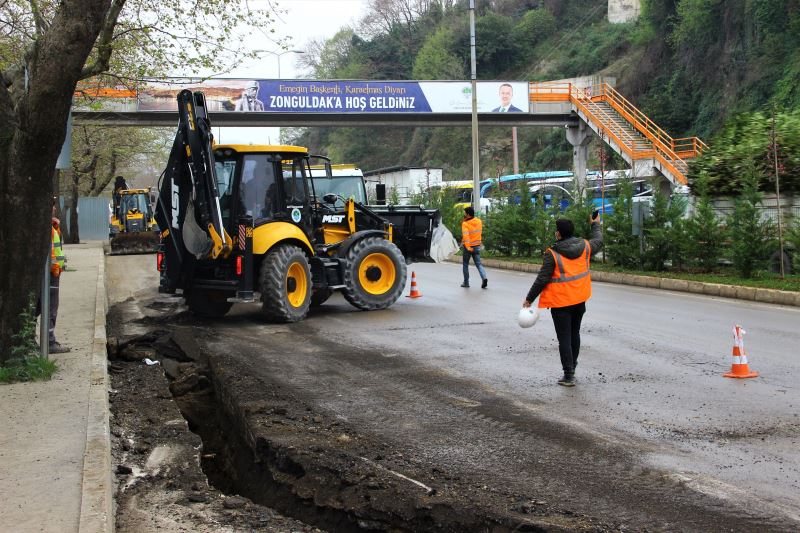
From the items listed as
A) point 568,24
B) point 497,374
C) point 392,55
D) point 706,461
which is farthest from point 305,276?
point 392,55

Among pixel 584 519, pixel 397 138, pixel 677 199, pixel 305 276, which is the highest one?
pixel 397 138

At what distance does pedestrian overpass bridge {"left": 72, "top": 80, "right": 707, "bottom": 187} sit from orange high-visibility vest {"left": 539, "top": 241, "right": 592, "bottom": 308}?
1127 inches

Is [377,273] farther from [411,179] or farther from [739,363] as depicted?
[411,179]

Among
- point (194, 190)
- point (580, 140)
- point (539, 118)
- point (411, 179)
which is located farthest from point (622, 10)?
point (194, 190)

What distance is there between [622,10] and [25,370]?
226 feet

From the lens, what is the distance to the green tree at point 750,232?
1736 centimetres

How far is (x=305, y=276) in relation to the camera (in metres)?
14.1

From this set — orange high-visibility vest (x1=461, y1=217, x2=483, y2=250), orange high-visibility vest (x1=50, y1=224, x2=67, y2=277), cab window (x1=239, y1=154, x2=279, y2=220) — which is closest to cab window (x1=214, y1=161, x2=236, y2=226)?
cab window (x1=239, y1=154, x2=279, y2=220)

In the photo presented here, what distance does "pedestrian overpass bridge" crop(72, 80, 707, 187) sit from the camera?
123ft

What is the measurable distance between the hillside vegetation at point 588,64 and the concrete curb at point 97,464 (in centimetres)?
1429

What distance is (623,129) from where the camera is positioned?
138ft

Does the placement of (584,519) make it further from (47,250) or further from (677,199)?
(677,199)

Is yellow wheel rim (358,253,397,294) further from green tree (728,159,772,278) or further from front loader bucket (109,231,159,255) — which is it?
front loader bucket (109,231,159,255)

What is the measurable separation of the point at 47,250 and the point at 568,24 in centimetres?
6879
